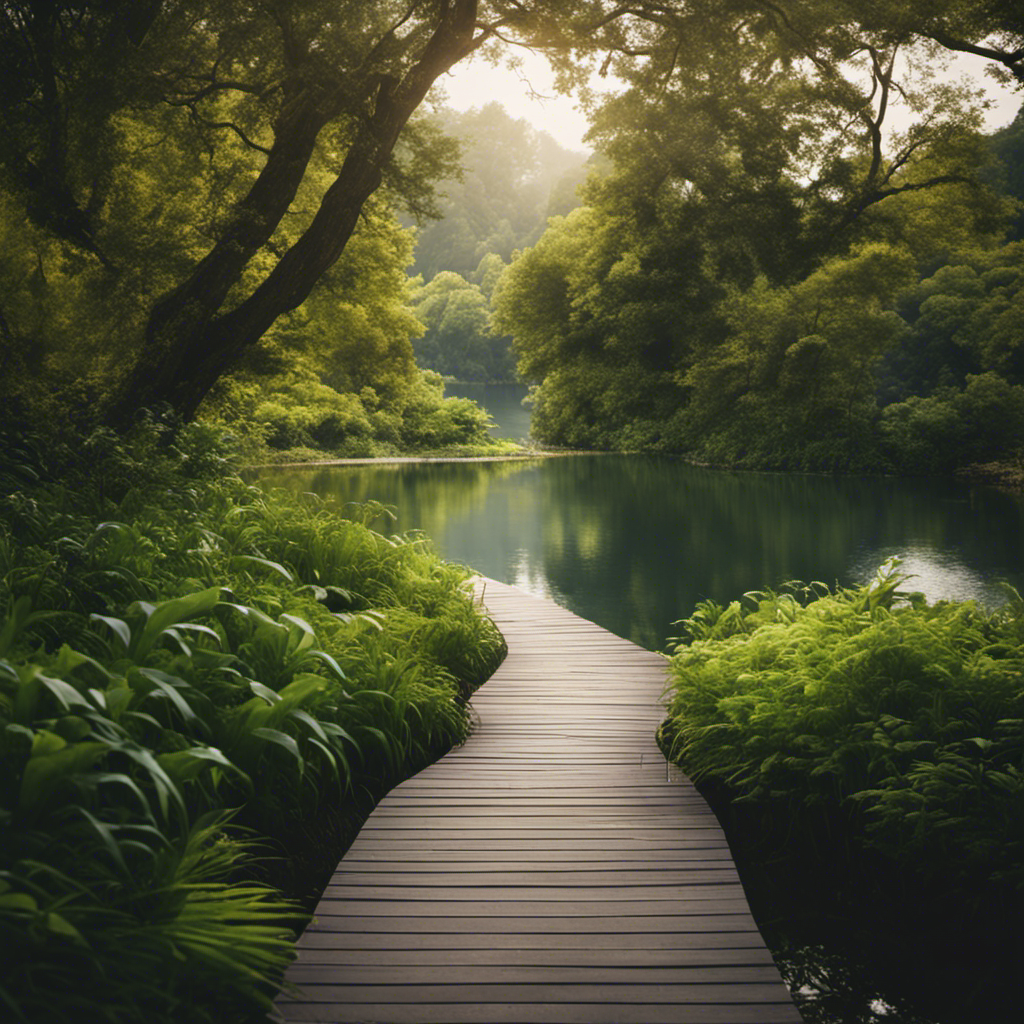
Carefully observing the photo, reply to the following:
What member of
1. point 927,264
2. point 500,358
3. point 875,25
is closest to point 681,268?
point 927,264

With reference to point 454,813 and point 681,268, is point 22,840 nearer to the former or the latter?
point 454,813

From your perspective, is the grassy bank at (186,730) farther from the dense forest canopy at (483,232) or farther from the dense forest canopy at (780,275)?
the dense forest canopy at (483,232)

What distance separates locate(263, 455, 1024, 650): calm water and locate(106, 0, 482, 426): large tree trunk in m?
1.80

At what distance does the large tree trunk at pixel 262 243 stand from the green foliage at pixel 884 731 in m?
5.37

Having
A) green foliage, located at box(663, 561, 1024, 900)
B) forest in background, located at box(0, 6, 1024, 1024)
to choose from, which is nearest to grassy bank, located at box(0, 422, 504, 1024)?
forest in background, located at box(0, 6, 1024, 1024)

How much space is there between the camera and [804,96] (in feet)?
36.6

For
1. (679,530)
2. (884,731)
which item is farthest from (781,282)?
(884,731)

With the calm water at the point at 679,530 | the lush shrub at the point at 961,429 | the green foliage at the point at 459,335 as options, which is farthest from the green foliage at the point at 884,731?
the green foliage at the point at 459,335

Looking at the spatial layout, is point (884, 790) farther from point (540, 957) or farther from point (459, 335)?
point (459, 335)

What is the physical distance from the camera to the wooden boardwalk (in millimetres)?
2004

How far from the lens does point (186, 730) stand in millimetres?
2652

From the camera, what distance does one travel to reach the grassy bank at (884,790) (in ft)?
8.29

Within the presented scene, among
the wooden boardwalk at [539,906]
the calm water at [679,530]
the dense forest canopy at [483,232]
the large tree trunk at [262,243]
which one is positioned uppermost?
the dense forest canopy at [483,232]

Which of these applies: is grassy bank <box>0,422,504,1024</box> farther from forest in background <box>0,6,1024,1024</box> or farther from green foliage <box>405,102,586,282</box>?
green foliage <box>405,102,586,282</box>
